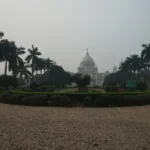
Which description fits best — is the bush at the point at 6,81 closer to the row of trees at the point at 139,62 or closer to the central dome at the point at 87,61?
the row of trees at the point at 139,62

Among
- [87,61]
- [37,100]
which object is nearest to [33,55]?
[37,100]

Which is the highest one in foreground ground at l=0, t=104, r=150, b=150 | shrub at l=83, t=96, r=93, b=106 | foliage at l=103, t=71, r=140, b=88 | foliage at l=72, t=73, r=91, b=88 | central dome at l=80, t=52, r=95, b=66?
central dome at l=80, t=52, r=95, b=66

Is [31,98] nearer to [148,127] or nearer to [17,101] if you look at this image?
[17,101]

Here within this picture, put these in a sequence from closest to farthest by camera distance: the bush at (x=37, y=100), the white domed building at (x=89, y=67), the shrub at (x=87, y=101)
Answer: the shrub at (x=87, y=101) < the bush at (x=37, y=100) < the white domed building at (x=89, y=67)

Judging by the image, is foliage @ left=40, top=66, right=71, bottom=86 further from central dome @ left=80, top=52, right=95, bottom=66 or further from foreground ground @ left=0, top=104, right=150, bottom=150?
foreground ground @ left=0, top=104, right=150, bottom=150

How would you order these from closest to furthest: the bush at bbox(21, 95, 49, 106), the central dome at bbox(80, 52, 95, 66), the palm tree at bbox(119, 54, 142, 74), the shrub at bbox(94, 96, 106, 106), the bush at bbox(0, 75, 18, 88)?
the shrub at bbox(94, 96, 106, 106), the bush at bbox(21, 95, 49, 106), the bush at bbox(0, 75, 18, 88), the palm tree at bbox(119, 54, 142, 74), the central dome at bbox(80, 52, 95, 66)

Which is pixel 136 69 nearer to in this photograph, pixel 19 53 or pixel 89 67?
pixel 19 53

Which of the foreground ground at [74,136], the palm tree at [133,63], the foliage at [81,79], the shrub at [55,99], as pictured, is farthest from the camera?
the palm tree at [133,63]

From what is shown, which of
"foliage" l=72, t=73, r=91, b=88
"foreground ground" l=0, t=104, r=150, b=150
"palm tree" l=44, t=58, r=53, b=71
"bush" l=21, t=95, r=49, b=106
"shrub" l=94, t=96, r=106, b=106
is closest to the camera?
"foreground ground" l=0, t=104, r=150, b=150

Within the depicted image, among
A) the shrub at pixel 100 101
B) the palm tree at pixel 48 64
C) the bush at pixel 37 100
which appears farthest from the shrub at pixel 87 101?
the palm tree at pixel 48 64

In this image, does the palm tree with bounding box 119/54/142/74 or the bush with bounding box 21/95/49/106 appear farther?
the palm tree with bounding box 119/54/142/74

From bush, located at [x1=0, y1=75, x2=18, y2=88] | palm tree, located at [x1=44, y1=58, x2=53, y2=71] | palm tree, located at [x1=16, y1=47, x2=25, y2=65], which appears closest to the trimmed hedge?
bush, located at [x1=0, y1=75, x2=18, y2=88]

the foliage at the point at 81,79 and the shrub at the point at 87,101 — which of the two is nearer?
the shrub at the point at 87,101

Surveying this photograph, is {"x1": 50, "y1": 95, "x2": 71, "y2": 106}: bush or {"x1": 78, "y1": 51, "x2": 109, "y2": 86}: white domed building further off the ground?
{"x1": 78, "y1": 51, "x2": 109, "y2": 86}: white domed building
